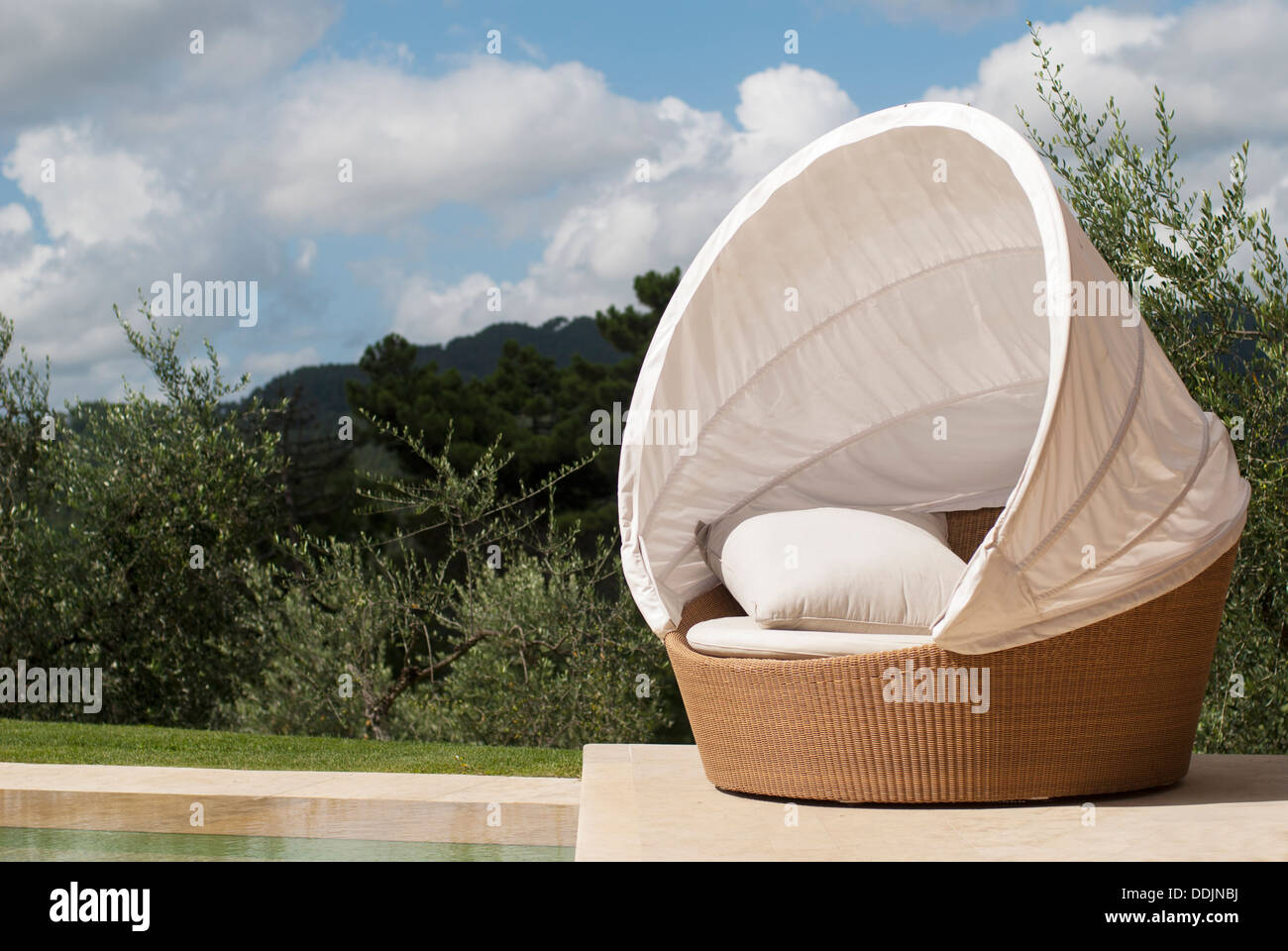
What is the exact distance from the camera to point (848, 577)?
352 centimetres

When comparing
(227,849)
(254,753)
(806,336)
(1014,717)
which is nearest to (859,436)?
(806,336)

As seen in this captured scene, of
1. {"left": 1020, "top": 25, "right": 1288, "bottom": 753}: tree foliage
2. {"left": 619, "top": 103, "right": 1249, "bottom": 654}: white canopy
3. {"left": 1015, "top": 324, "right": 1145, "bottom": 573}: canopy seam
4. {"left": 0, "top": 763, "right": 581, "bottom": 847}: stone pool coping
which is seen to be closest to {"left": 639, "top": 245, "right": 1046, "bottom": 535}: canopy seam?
{"left": 619, "top": 103, "right": 1249, "bottom": 654}: white canopy

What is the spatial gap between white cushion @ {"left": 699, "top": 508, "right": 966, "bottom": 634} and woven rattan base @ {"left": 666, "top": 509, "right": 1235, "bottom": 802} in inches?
→ 8.9

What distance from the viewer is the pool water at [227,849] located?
3.59 m

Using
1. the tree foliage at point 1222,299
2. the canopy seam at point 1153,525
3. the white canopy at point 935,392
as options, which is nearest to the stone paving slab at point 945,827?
the white canopy at point 935,392

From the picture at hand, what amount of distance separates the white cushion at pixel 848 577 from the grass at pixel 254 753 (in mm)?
1513

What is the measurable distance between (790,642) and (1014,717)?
0.67 m

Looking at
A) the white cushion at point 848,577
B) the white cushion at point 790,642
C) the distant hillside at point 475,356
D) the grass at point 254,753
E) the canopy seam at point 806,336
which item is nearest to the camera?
the white cushion at point 790,642

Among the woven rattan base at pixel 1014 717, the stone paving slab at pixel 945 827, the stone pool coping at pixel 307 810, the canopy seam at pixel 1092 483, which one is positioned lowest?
the stone pool coping at pixel 307 810

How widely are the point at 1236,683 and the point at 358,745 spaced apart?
420cm

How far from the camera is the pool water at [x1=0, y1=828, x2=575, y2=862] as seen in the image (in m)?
3.59

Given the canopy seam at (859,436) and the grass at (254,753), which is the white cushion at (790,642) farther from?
the grass at (254,753)

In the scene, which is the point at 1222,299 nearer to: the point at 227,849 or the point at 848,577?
Answer: the point at 848,577

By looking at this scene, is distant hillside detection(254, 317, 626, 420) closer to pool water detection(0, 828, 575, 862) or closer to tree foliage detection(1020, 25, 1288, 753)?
tree foliage detection(1020, 25, 1288, 753)
